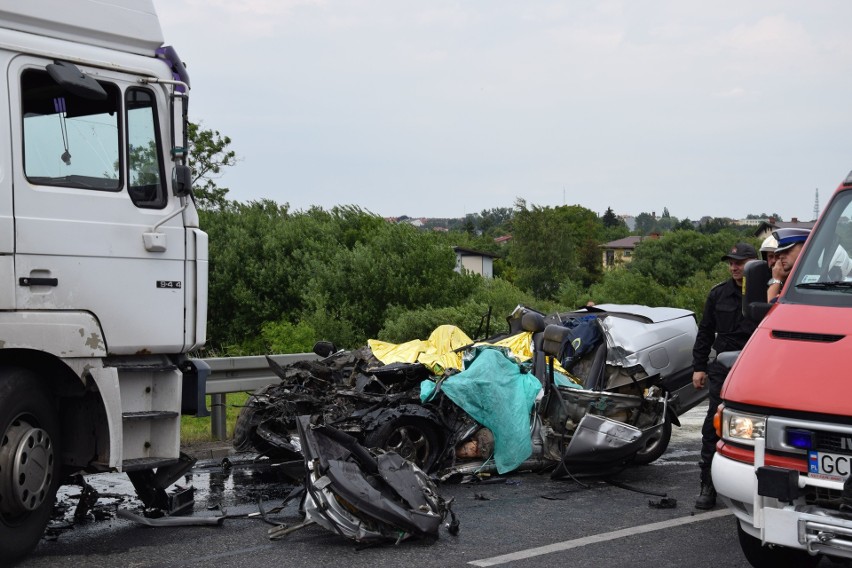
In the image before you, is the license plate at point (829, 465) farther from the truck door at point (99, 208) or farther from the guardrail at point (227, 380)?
the guardrail at point (227, 380)

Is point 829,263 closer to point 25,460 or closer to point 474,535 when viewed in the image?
point 474,535

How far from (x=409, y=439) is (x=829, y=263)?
12.4 ft

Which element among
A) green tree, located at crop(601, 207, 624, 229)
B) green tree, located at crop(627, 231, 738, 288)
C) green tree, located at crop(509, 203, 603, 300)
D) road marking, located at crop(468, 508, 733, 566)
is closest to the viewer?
road marking, located at crop(468, 508, 733, 566)

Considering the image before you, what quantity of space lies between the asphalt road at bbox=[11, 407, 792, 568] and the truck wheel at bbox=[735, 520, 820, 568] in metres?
0.41

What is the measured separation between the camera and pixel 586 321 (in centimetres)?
921

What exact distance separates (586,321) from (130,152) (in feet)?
15.2

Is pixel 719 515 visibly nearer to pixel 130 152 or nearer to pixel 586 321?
pixel 586 321

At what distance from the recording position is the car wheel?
7848mm

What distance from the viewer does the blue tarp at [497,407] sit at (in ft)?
26.9

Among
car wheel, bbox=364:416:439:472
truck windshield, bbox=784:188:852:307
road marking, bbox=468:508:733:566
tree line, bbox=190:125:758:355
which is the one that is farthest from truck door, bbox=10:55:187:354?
tree line, bbox=190:125:758:355

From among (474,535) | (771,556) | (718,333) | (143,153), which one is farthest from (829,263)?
(143,153)

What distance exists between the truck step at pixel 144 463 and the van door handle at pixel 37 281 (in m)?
1.24

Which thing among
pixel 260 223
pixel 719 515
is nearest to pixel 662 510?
pixel 719 515

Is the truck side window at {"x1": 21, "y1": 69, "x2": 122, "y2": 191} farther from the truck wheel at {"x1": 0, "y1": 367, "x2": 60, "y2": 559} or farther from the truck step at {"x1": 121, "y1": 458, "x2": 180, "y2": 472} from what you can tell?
the truck step at {"x1": 121, "y1": 458, "x2": 180, "y2": 472}
